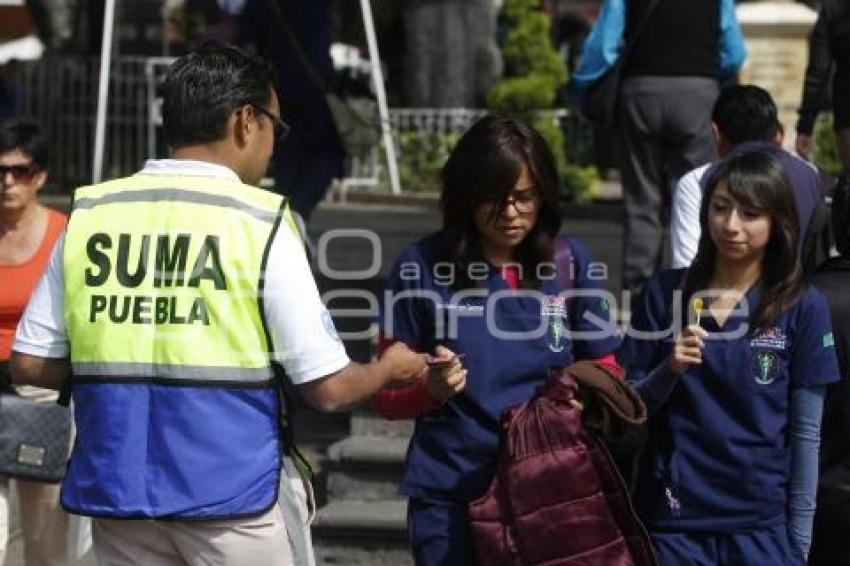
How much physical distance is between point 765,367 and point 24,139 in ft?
8.15

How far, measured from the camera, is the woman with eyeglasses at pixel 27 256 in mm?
5387

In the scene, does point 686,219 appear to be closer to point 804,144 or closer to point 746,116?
point 746,116

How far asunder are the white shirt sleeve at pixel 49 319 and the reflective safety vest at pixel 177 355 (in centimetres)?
9

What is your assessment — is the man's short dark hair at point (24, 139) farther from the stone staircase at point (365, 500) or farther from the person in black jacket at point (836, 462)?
the person in black jacket at point (836, 462)

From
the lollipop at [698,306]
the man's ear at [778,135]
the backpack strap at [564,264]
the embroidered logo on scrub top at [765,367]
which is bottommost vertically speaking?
the embroidered logo on scrub top at [765,367]

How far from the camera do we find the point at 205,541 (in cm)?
372

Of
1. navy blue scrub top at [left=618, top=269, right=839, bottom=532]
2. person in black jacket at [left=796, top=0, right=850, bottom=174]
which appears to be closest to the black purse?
navy blue scrub top at [left=618, top=269, right=839, bottom=532]

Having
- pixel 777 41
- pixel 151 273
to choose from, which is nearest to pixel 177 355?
pixel 151 273

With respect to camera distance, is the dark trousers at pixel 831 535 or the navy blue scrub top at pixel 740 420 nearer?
the navy blue scrub top at pixel 740 420

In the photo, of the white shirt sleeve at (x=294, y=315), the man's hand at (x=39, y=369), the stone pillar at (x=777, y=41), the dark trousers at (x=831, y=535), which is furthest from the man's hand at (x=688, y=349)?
the stone pillar at (x=777, y=41)

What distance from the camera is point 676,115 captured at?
24.1 ft

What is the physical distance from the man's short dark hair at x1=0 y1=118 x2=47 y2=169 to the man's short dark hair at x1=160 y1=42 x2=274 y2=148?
1827 millimetres

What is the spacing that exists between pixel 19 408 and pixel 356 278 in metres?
4.27

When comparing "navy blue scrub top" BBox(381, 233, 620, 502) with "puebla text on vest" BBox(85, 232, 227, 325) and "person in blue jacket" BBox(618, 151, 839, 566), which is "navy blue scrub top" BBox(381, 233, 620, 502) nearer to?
"person in blue jacket" BBox(618, 151, 839, 566)
